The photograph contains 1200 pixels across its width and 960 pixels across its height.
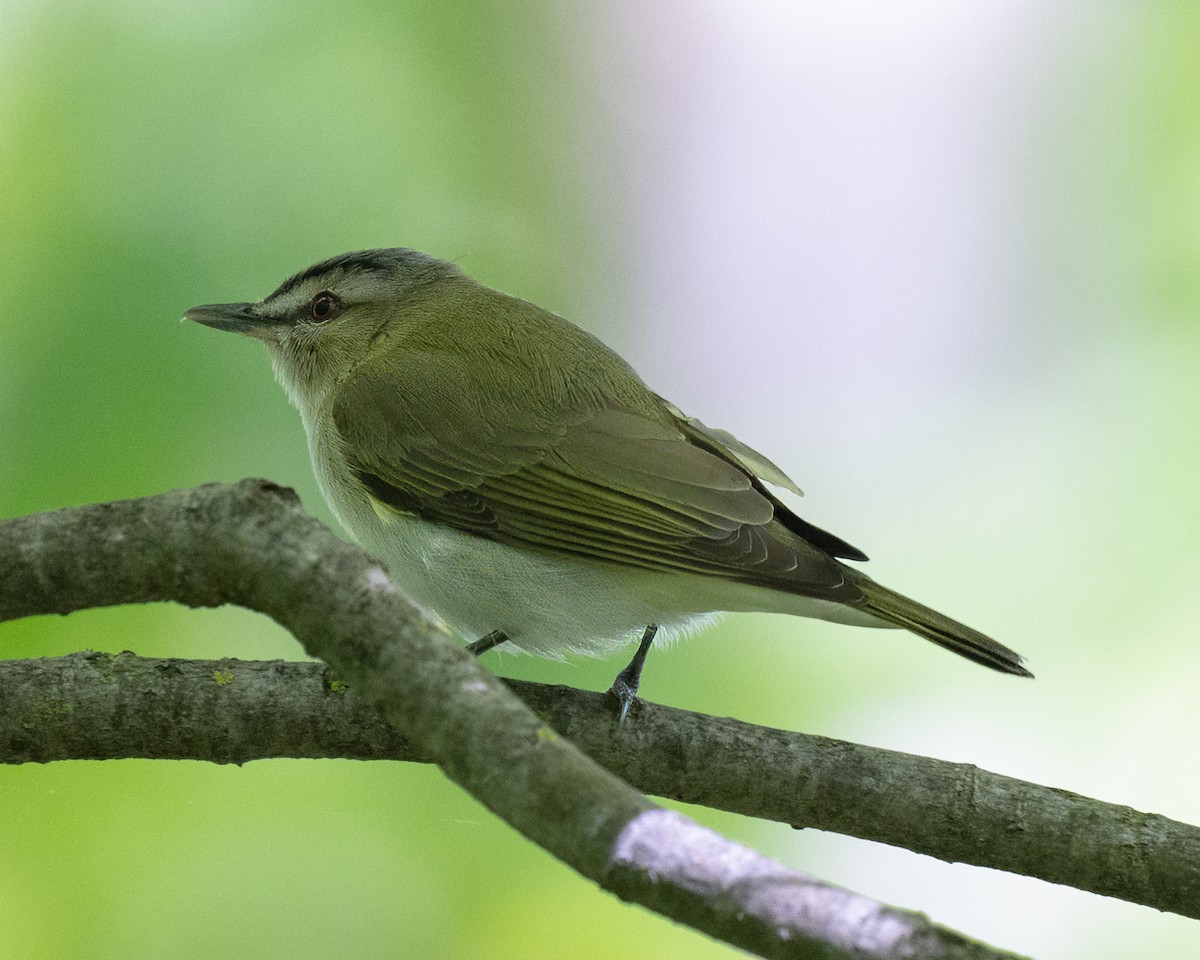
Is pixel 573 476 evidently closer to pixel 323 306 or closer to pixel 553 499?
pixel 553 499

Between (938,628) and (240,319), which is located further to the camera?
(240,319)

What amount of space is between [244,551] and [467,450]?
184 cm

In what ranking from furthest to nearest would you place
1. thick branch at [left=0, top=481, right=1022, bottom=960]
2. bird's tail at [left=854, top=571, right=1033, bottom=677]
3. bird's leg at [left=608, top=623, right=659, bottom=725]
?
bird's leg at [left=608, top=623, right=659, bottom=725]
bird's tail at [left=854, top=571, right=1033, bottom=677]
thick branch at [left=0, top=481, right=1022, bottom=960]

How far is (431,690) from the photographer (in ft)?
5.76

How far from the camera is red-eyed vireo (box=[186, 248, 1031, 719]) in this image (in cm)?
327

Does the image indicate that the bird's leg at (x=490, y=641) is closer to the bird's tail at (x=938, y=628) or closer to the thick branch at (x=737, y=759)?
the thick branch at (x=737, y=759)

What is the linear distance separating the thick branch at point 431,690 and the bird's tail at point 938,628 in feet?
5.34

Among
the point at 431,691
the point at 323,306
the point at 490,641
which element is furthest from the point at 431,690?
the point at 323,306

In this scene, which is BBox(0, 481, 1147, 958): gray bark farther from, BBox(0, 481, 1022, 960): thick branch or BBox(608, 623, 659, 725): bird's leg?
BBox(608, 623, 659, 725): bird's leg

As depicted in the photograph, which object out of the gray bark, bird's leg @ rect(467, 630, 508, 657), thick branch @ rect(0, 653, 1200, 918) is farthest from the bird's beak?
the gray bark

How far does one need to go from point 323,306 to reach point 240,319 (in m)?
0.33

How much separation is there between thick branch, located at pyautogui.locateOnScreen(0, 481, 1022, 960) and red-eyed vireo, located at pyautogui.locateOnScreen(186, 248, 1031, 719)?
55.7 inches

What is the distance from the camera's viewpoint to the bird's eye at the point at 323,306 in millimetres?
4656

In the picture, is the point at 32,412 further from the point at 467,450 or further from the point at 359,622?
the point at 359,622
